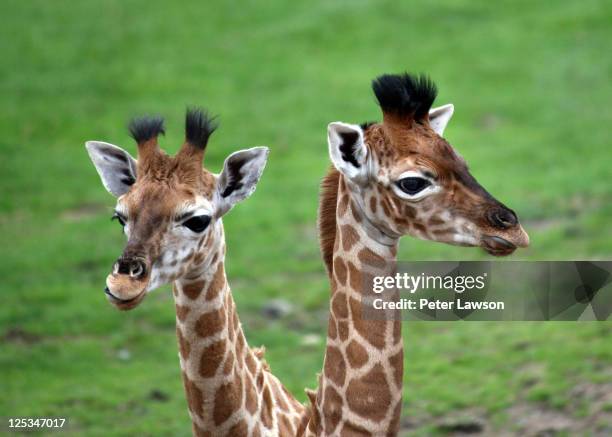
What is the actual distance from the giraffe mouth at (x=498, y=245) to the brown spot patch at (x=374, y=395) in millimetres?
1102

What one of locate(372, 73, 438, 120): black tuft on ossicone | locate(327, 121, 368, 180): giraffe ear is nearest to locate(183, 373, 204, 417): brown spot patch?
locate(327, 121, 368, 180): giraffe ear

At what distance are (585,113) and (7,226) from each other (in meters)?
10.5

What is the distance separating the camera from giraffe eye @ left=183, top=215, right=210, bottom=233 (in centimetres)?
848

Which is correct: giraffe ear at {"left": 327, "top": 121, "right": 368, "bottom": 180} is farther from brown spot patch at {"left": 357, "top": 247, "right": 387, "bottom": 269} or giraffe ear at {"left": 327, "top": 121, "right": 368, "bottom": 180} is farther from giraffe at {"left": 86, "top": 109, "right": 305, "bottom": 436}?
giraffe at {"left": 86, "top": 109, "right": 305, "bottom": 436}

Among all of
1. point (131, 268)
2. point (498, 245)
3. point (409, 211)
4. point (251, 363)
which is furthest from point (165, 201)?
point (498, 245)

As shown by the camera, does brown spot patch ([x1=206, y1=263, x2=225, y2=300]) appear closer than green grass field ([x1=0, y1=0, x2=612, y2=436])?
Yes

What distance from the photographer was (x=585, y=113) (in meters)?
22.3

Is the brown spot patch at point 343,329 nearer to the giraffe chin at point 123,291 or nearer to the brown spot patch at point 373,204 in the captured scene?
the brown spot patch at point 373,204

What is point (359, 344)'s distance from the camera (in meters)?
8.12

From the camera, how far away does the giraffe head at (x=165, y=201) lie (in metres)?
8.09

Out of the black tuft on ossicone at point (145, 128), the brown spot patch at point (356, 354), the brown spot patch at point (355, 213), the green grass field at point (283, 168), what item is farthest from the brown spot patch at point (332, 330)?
the green grass field at point (283, 168)

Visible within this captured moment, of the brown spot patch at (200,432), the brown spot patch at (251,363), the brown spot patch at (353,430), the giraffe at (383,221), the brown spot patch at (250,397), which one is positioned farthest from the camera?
the brown spot patch at (251,363)

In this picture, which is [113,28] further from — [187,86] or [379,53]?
[379,53]

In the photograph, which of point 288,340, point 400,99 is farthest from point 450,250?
point 400,99
